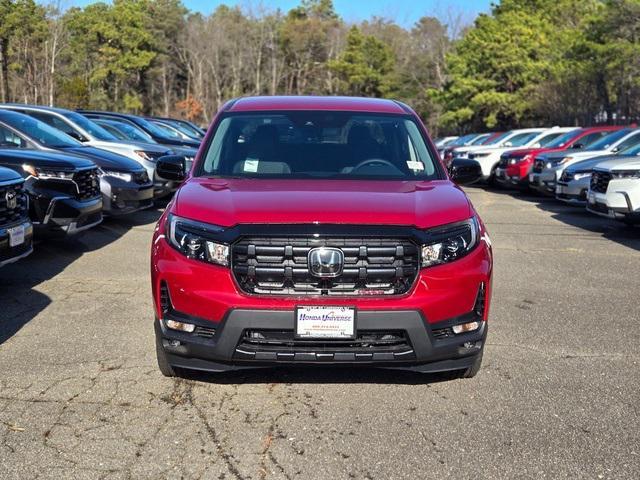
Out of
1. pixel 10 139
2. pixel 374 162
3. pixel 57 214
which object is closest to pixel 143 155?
pixel 10 139

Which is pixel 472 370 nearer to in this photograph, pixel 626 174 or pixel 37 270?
pixel 37 270

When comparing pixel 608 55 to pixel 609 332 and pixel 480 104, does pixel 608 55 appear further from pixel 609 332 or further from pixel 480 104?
pixel 609 332

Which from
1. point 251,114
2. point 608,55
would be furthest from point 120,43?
point 251,114

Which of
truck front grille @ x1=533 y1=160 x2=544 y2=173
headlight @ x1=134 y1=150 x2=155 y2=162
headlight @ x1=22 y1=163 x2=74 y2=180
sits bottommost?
truck front grille @ x1=533 y1=160 x2=544 y2=173

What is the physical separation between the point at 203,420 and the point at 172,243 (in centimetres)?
97

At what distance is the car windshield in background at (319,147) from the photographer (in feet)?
16.0

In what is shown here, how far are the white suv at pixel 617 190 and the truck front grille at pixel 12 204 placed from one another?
760 centimetres

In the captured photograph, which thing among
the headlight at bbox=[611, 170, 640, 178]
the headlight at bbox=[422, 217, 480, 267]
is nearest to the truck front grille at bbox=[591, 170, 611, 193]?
the headlight at bbox=[611, 170, 640, 178]

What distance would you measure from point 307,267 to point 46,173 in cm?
527

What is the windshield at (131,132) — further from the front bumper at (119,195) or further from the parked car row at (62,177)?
the front bumper at (119,195)

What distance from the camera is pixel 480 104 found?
4219 cm

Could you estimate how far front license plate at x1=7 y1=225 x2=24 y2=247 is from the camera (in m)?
6.05

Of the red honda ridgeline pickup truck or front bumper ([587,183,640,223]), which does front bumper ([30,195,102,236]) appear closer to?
the red honda ridgeline pickup truck

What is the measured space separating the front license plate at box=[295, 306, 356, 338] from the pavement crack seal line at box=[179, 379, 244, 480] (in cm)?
66
